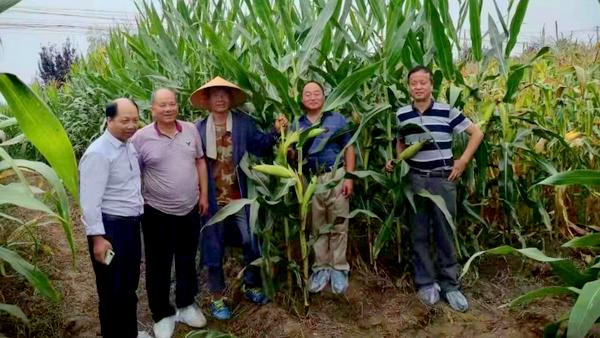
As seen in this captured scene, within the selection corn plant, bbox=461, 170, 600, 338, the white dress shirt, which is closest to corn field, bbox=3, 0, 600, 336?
the white dress shirt

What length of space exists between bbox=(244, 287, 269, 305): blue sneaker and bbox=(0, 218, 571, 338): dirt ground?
3 cm

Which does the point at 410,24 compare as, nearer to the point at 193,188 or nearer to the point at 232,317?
the point at 193,188

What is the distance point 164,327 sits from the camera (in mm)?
Result: 2498

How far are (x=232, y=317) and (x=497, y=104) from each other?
1.78m

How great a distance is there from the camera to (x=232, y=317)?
2.65 meters

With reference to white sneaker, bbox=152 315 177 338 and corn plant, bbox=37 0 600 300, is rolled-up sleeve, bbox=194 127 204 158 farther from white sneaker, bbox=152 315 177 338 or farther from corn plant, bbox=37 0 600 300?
white sneaker, bbox=152 315 177 338

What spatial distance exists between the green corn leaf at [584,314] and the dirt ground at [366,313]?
103cm

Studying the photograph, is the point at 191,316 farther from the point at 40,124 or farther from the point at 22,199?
the point at 40,124

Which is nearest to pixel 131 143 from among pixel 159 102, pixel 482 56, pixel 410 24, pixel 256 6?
pixel 159 102

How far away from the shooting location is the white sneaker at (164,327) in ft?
8.13

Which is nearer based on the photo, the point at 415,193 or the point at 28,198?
the point at 28,198

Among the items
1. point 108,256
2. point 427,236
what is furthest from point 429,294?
point 108,256

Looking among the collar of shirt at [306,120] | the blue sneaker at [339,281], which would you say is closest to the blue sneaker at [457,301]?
the blue sneaker at [339,281]

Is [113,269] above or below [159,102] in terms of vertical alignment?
below
